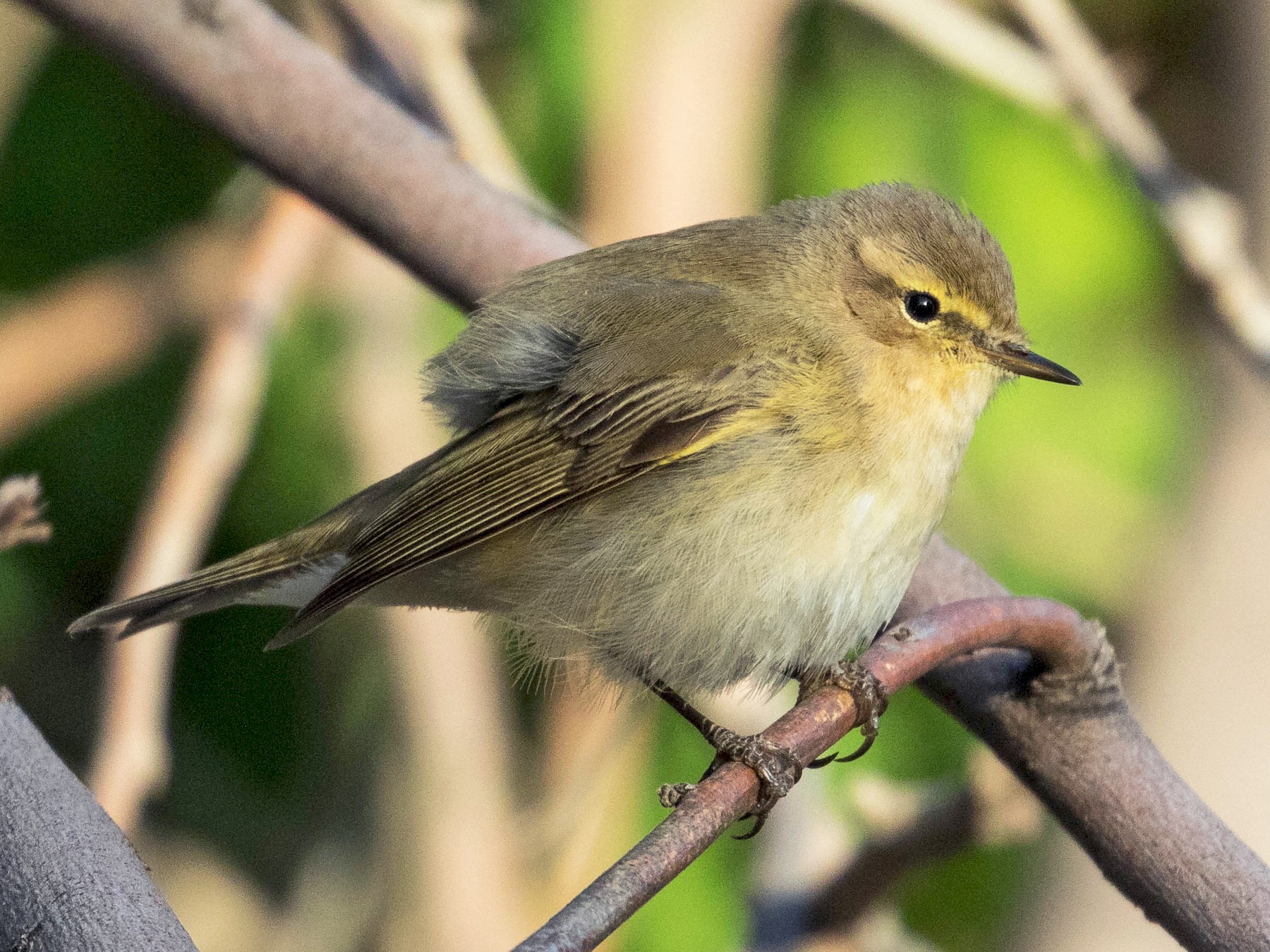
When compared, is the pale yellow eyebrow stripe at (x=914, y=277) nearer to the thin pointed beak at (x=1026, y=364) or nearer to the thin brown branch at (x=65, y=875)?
the thin pointed beak at (x=1026, y=364)

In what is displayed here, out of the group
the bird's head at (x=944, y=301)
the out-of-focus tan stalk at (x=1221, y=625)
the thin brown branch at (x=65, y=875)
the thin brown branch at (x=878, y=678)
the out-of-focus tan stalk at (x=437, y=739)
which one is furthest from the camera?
the out-of-focus tan stalk at (x=437, y=739)

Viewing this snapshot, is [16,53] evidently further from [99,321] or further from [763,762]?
[763,762]

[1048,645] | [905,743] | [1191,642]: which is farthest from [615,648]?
[1191,642]

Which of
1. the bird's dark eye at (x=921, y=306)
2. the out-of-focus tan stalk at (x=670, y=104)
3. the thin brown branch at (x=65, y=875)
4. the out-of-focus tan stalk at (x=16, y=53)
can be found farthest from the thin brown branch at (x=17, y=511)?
the out-of-focus tan stalk at (x=16, y=53)

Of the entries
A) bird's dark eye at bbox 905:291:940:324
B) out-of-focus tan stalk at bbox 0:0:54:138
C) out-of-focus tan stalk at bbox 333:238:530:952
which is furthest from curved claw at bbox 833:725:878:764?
out-of-focus tan stalk at bbox 0:0:54:138

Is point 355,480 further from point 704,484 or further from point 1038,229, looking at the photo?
point 1038,229

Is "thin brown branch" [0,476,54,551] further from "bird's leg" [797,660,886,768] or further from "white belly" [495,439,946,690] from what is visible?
"bird's leg" [797,660,886,768]

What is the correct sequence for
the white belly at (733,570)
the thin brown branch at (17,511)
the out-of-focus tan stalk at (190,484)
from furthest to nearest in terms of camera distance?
the out-of-focus tan stalk at (190,484) < the white belly at (733,570) < the thin brown branch at (17,511)
